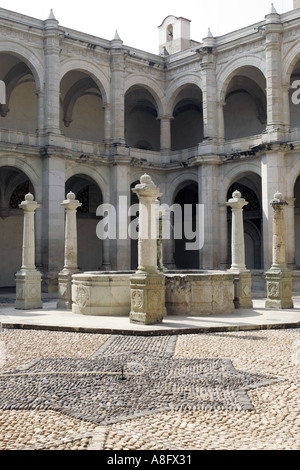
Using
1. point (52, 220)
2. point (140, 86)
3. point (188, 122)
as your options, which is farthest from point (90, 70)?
point (188, 122)

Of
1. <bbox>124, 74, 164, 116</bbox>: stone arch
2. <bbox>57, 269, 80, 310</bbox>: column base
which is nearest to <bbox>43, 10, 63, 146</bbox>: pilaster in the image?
<bbox>124, 74, 164, 116</bbox>: stone arch

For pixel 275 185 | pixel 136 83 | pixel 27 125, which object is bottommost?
pixel 275 185

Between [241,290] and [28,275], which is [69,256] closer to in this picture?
[28,275]

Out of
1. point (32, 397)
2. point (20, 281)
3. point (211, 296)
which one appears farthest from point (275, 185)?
point (32, 397)

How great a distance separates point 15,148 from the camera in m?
18.4

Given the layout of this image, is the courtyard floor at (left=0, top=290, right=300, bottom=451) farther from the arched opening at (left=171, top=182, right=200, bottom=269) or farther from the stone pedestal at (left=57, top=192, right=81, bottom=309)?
the arched opening at (left=171, top=182, right=200, bottom=269)

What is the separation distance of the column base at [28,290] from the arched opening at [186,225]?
13123mm

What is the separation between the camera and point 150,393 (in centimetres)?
525

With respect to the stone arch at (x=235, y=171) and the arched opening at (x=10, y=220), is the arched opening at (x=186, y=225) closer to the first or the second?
the stone arch at (x=235, y=171)

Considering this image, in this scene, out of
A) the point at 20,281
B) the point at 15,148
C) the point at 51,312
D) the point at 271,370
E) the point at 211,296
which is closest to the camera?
the point at 271,370

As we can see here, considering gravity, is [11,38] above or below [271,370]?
above

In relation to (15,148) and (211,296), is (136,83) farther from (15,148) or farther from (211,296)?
(211,296)
